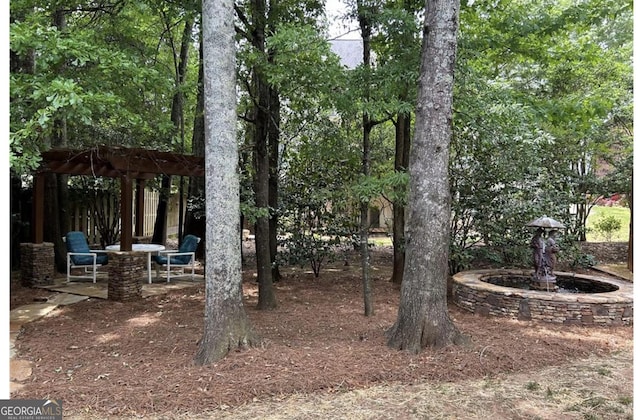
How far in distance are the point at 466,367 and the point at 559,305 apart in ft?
8.11

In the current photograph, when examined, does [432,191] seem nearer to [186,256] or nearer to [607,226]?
[186,256]

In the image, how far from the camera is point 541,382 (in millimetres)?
4355

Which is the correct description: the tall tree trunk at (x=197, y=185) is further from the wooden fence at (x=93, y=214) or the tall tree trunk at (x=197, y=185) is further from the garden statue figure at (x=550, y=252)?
the garden statue figure at (x=550, y=252)

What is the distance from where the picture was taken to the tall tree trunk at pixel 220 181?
4664 millimetres

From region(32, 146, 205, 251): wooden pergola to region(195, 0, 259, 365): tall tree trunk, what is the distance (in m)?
2.66

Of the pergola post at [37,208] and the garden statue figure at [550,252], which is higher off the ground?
the pergola post at [37,208]

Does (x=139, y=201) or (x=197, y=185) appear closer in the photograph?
(x=139, y=201)

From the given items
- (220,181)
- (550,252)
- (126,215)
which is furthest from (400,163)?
(220,181)

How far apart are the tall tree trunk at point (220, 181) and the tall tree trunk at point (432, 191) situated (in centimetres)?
171

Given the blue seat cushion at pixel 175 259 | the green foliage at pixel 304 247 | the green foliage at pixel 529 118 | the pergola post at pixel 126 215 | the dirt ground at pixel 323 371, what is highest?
the green foliage at pixel 529 118

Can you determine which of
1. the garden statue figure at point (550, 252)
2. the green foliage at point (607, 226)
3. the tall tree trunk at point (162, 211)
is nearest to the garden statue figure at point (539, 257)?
the garden statue figure at point (550, 252)

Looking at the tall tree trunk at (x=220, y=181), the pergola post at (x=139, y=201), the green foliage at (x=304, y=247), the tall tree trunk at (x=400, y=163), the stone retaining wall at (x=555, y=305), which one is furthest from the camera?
the pergola post at (x=139, y=201)

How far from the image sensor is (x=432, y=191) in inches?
198

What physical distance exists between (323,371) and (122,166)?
4.61m
